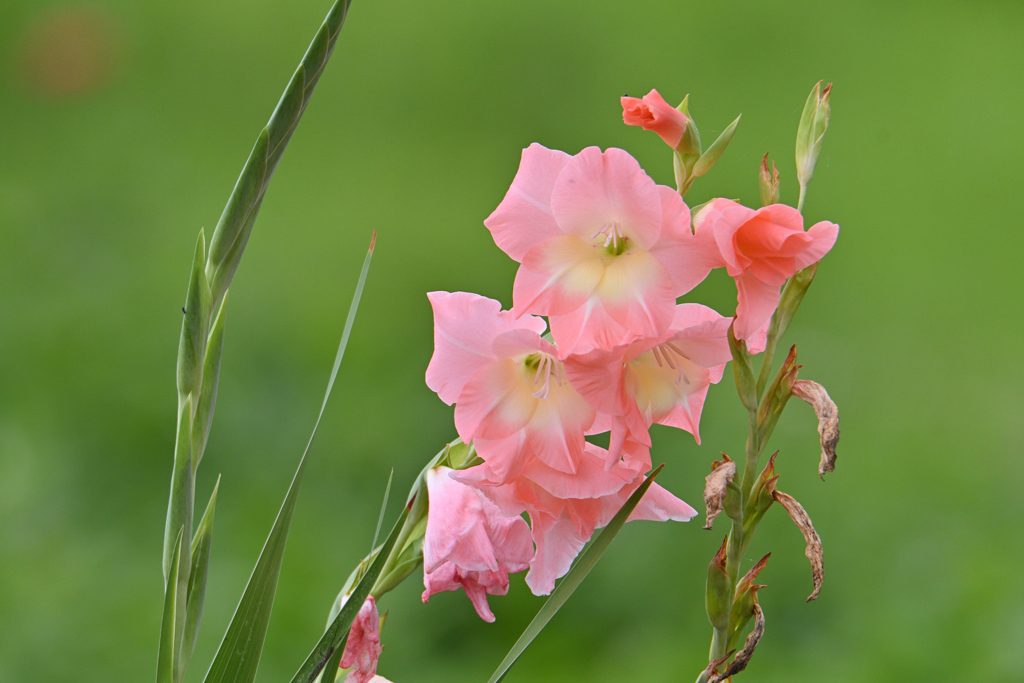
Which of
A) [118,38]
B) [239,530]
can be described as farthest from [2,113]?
[239,530]

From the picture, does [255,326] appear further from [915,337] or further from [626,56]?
[915,337]

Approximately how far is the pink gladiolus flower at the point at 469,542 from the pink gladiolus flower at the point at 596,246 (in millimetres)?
88

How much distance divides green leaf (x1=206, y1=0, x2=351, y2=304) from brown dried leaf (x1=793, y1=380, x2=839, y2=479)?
0.24 m

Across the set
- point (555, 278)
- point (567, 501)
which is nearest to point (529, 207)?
point (555, 278)

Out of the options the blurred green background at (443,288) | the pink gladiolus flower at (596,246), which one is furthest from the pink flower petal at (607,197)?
the blurred green background at (443,288)

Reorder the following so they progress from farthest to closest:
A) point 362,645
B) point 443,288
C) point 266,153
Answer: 1. point 443,288
2. point 362,645
3. point 266,153

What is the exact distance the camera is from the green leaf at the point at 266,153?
281mm

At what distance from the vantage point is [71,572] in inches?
54.9

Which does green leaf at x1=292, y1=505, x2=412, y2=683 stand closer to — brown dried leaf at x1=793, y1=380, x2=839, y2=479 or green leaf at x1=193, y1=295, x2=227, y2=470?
green leaf at x1=193, y1=295, x2=227, y2=470

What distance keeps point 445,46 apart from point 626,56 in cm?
47

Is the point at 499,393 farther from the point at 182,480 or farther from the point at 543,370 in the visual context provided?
the point at 182,480

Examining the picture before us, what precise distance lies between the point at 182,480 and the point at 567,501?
0.55ft

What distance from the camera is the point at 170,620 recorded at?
0.31 m

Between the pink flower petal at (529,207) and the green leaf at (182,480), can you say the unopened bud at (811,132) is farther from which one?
the green leaf at (182,480)
